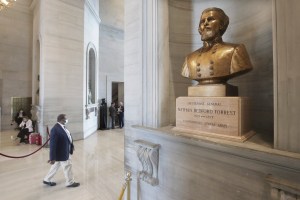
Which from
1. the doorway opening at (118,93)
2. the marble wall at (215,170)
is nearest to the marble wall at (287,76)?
the marble wall at (215,170)

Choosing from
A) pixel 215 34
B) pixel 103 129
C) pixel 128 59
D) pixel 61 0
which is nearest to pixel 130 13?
pixel 128 59

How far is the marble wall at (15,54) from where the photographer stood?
1091 centimetres

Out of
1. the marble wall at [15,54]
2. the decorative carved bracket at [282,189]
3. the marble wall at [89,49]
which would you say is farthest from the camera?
the marble wall at [15,54]

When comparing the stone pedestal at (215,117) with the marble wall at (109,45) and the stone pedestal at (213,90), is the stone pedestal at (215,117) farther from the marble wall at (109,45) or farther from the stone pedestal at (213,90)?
the marble wall at (109,45)

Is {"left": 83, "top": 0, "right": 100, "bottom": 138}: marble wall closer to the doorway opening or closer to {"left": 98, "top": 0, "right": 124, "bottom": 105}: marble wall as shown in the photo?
{"left": 98, "top": 0, "right": 124, "bottom": 105}: marble wall

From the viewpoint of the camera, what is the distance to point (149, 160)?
7.68 feet

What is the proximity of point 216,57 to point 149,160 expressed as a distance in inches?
58.8

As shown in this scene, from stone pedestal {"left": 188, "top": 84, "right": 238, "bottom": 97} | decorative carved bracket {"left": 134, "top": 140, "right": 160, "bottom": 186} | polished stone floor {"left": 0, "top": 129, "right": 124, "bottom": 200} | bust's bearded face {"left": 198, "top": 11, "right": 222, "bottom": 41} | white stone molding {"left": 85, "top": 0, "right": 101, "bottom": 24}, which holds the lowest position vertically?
polished stone floor {"left": 0, "top": 129, "right": 124, "bottom": 200}

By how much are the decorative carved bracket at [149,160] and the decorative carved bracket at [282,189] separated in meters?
1.28

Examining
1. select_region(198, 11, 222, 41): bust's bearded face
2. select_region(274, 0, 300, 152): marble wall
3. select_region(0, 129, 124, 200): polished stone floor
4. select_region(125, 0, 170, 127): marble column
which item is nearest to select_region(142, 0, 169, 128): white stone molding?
select_region(125, 0, 170, 127): marble column

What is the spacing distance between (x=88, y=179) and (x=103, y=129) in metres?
7.23

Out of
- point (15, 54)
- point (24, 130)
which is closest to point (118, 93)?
point (15, 54)

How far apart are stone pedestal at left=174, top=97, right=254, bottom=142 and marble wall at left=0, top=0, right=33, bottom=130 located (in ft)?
42.0

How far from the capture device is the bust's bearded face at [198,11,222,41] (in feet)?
6.38
